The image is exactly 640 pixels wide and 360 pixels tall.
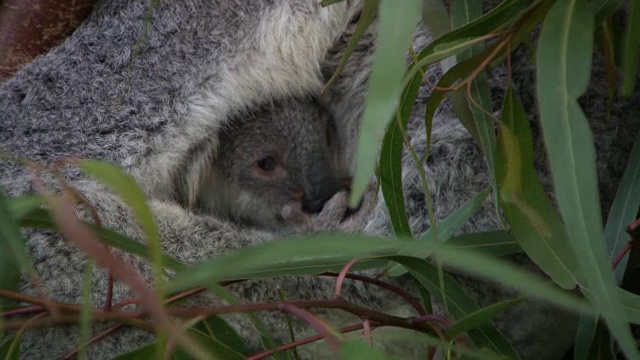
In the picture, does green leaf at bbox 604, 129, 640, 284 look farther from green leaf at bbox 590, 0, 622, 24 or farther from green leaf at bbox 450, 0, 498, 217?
green leaf at bbox 590, 0, 622, 24

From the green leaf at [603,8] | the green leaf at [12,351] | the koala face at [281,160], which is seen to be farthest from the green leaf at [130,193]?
the koala face at [281,160]

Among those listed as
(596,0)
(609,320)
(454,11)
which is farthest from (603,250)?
(454,11)

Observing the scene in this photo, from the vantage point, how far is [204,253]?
1.93 m

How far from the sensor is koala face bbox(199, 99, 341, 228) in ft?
6.90

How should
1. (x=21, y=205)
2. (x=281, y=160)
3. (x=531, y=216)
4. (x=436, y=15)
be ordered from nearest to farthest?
(x=21, y=205) → (x=531, y=216) → (x=436, y=15) → (x=281, y=160)

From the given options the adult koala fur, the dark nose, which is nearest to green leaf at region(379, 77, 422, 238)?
the adult koala fur

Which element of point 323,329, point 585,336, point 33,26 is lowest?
point 585,336

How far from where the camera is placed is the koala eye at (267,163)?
6.96 ft

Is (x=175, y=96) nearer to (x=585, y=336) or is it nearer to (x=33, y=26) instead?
(x=33, y=26)

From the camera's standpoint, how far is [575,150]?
1.01 metres

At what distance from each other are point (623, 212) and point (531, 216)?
0.45m

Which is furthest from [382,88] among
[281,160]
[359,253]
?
[281,160]

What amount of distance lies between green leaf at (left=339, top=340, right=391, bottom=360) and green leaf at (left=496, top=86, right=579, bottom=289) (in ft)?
1.09

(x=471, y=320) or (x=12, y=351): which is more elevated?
(x=12, y=351)
